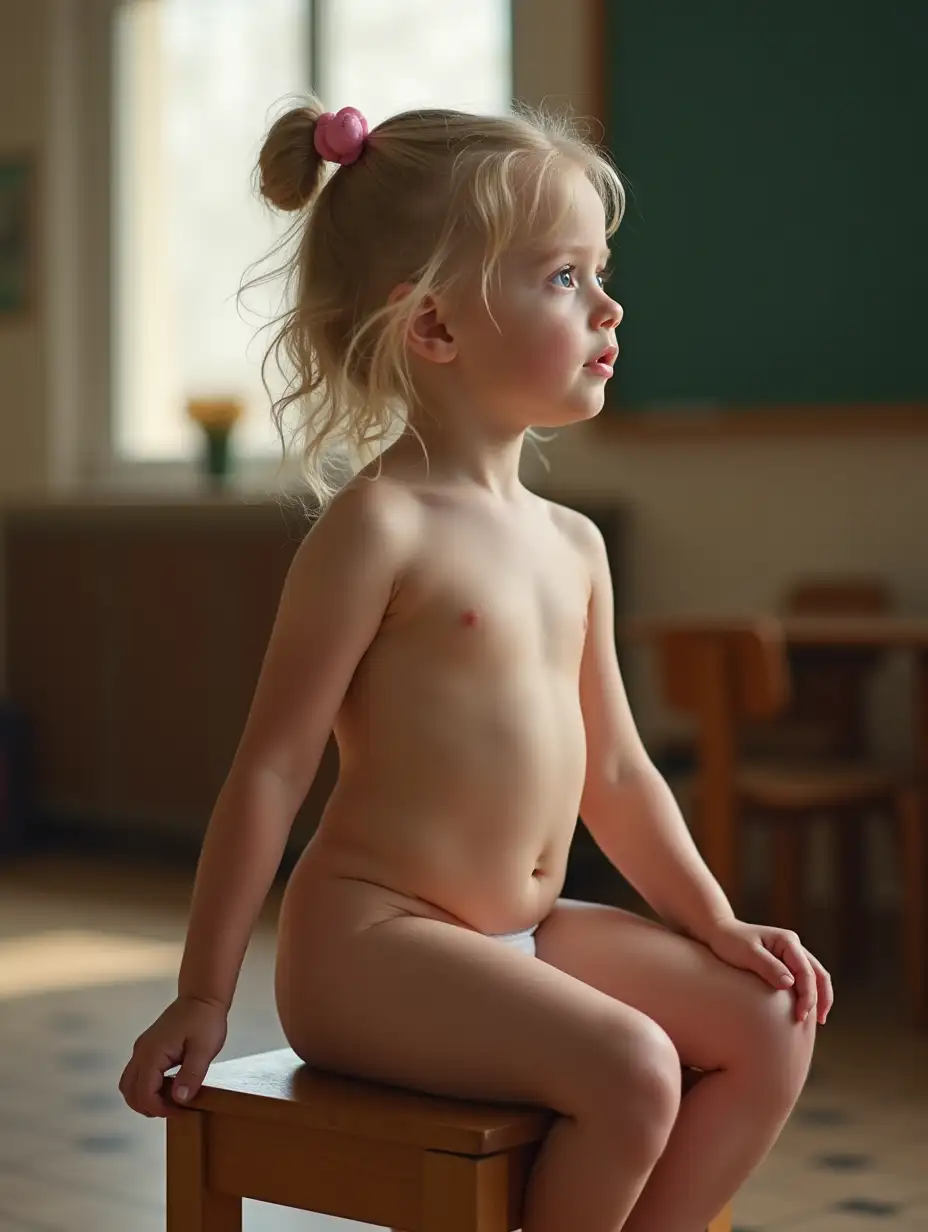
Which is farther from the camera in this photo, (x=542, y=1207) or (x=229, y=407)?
(x=229, y=407)

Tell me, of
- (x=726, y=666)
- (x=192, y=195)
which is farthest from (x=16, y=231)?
(x=726, y=666)

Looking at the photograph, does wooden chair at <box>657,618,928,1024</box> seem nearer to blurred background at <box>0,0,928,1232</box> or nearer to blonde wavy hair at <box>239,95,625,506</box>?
blurred background at <box>0,0,928,1232</box>

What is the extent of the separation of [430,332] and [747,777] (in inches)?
95.8

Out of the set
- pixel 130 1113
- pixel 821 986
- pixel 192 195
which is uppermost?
pixel 192 195

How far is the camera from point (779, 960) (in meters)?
1.43

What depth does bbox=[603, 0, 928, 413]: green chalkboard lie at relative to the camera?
4500 mm

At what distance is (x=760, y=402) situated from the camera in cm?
476

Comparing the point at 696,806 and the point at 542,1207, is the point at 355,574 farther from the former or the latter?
the point at 696,806

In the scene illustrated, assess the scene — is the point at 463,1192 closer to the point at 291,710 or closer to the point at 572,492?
the point at 291,710

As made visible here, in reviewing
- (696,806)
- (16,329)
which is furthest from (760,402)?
(16,329)

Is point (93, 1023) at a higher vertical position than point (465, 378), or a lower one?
lower

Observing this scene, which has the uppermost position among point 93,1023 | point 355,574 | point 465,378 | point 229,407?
point 465,378

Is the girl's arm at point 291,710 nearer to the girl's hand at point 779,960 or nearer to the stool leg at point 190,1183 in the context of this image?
the stool leg at point 190,1183

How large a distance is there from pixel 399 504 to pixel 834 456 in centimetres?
339
